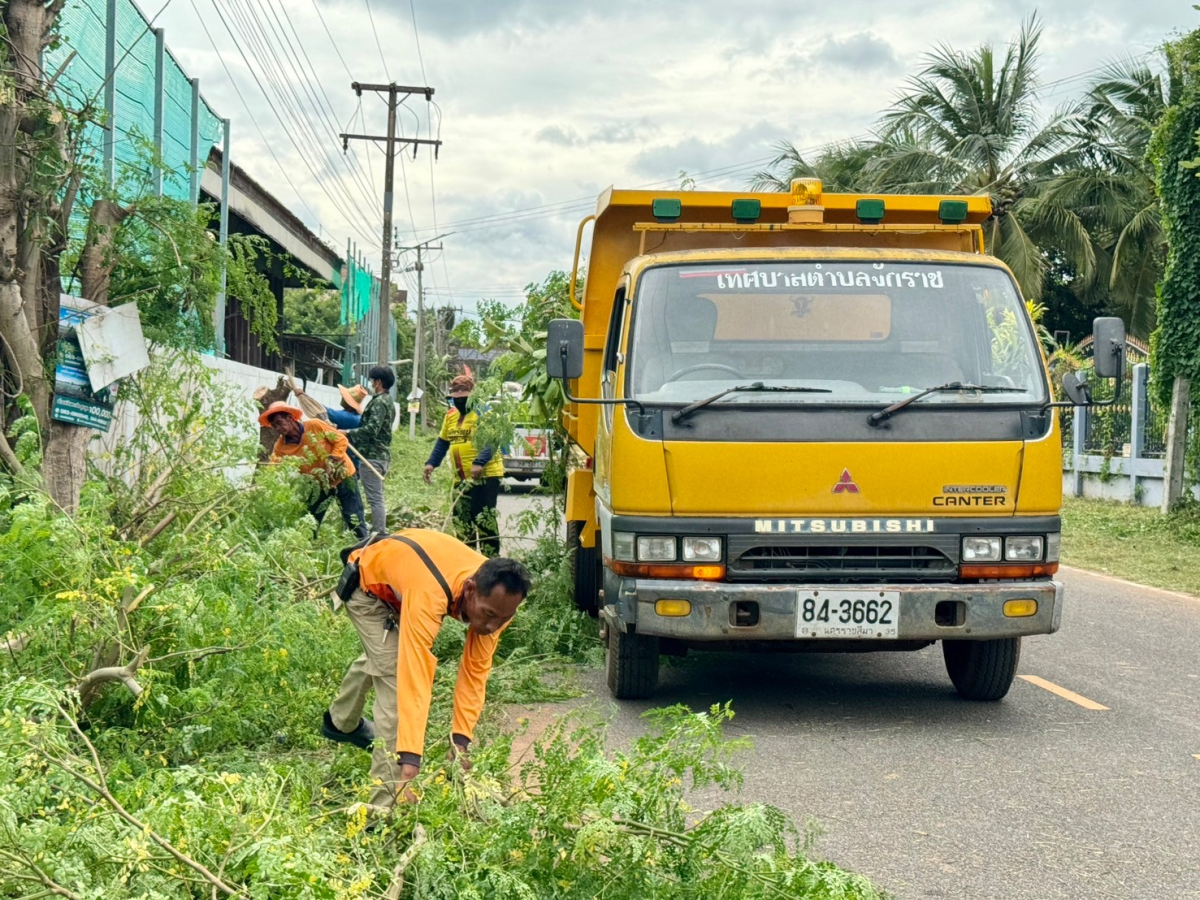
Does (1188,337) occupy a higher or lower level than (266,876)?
higher

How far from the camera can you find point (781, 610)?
656cm

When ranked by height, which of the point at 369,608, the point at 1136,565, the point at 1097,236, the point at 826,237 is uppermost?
the point at 1097,236

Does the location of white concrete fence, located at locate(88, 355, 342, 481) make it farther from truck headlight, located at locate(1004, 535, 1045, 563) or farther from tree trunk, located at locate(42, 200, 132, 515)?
truck headlight, located at locate(1004, 535, 1045, 563)

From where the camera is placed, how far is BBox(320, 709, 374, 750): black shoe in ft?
17.5

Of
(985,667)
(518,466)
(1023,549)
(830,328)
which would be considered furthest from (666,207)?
(518,466)

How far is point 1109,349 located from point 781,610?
241 centimetres

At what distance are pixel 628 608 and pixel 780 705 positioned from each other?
1274 mm

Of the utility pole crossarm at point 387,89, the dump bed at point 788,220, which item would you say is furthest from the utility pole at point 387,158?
the dump bed at point 788,220

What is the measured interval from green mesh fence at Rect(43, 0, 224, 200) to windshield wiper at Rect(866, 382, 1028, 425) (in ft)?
14.0

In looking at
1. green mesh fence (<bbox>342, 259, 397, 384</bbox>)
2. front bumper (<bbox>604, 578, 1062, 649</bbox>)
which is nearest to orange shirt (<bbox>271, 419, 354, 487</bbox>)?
front bumper (<bbox>604, 578, 1062, 649</bbox>)

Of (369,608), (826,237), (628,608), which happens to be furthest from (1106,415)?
(369,608)

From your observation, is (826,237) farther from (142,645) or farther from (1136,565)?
(1136,565)

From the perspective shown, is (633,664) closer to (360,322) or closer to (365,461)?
(365,461)

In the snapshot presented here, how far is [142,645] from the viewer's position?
17.7 feet
